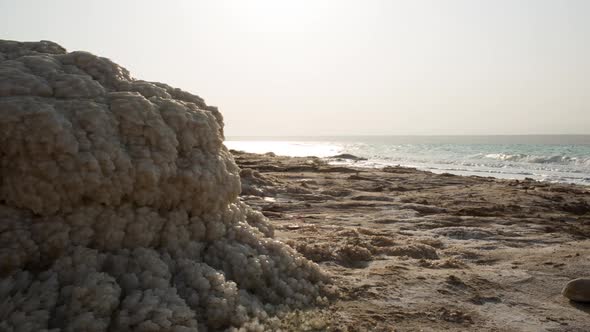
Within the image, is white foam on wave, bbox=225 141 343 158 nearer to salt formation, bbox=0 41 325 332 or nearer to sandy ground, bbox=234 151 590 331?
sandy ground, bbox=234 151 590 331

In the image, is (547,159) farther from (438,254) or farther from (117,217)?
(117,217)

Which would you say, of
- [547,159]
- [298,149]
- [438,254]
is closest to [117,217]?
[438,254]

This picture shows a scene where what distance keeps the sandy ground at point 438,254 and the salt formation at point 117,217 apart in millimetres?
474

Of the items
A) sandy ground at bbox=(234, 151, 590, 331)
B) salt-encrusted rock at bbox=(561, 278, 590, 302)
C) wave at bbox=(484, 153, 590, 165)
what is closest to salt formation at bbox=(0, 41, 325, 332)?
sandy ground at bbox=(234, 151, 590, 331)

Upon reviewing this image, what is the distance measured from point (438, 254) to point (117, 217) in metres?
2.77

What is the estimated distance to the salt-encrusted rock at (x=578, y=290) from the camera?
10.1 ft

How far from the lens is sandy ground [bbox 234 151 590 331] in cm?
283

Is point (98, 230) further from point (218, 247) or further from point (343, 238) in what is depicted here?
point (343, 238)

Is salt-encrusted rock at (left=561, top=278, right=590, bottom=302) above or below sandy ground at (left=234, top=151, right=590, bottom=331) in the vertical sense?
above

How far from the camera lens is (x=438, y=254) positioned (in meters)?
4.25

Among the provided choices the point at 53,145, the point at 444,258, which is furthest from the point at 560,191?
the point at 53,145

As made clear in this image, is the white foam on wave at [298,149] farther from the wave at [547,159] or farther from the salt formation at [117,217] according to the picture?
the salt formation at [117,217]

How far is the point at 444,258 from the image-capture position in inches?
160

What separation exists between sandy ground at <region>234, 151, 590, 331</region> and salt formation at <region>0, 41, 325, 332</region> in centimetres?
47
